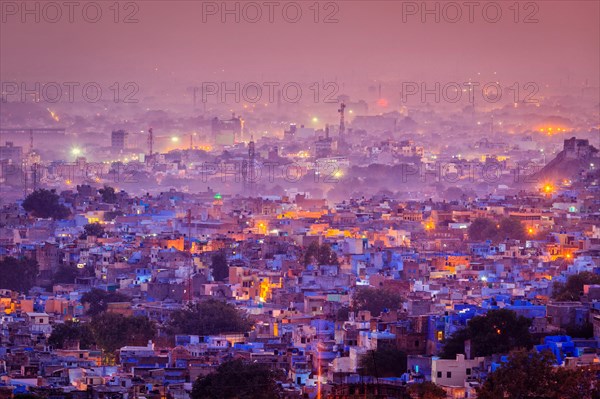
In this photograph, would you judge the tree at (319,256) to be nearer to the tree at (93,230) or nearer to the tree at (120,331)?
the tree at (93,230)

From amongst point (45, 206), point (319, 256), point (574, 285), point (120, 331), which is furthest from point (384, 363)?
point (45, 206)

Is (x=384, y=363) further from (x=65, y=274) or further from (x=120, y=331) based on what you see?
(x=65, y=274)

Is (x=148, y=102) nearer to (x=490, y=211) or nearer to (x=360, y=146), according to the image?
(x=360, y=146)

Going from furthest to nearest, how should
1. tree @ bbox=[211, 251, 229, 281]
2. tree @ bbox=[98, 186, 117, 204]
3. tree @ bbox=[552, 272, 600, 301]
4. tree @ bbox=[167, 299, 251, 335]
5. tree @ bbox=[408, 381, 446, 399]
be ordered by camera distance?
tree @ bbox=[98, 186, 117, 204] → tree @ bbox=[211, 251, 229, 281] → tree @ bbox=[167, 299, 251, 335] → tree @ bbox=[552, 272, 600, 301] → tree @ bbox=[408, 381, 446, 399]

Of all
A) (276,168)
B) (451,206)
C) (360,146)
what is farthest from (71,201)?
(360,146)

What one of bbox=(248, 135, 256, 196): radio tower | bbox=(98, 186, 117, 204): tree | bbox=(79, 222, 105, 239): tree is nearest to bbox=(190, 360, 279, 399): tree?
bbox=(79, 222, 105, 239): tree

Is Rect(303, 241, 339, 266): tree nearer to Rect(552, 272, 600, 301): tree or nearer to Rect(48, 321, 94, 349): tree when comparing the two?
Rect(552, 272, 600, 301): tree
